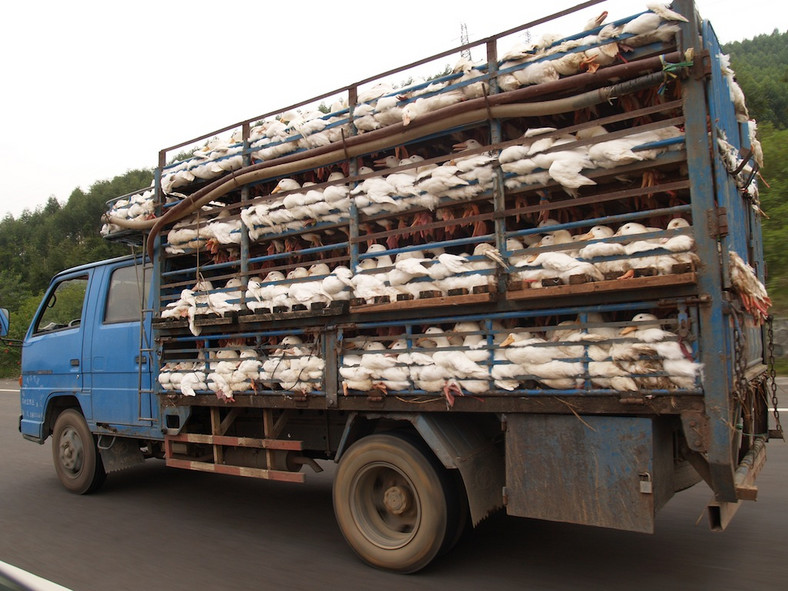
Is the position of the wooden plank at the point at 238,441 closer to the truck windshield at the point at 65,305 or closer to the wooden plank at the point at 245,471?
the wooden plank at the point at 245,471

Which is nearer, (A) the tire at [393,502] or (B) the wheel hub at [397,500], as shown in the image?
(A) the tire at [393,502]

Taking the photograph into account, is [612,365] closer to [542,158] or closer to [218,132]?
[542,158]

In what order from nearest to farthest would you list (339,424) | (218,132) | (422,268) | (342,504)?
1. (422,268)
2. (342,504)
3. (339,424)
4. (218,132)

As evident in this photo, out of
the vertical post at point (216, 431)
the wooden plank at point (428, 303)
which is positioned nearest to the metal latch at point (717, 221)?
the wooden plank at point (428, 303)

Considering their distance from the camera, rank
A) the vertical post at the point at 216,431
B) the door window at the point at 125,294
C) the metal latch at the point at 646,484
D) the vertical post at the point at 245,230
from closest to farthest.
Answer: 1. the metal latch at the point at 646,484
2. the vertical post at the point at 245,230
3. the vertical post at the point at 216,431
4. the door window at the point at 125,294

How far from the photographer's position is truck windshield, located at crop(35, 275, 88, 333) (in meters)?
6.55

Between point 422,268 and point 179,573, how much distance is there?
2603 millimetres

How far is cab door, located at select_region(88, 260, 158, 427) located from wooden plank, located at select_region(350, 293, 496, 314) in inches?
103

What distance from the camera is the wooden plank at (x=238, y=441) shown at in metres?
4.71

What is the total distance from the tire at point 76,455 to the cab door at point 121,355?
1.13ft

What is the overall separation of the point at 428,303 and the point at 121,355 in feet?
11.8

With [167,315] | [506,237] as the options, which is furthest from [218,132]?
[506,237]

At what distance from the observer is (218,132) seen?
17.7 feet

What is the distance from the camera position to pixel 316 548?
452 centimetres
